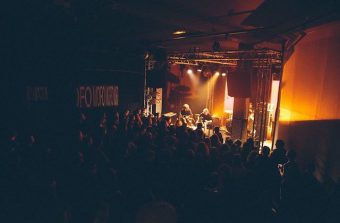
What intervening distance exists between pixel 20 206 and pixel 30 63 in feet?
17.1

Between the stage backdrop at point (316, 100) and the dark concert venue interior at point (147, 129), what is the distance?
0.03 m

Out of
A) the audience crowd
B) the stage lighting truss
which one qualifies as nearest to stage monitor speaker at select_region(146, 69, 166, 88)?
the stage lighting truss

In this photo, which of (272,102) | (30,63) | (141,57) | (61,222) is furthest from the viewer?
(272,102)

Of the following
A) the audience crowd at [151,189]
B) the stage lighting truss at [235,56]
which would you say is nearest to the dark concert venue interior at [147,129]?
the audience crowd at [151,189]

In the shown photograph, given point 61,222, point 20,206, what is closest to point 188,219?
A: point 61,222

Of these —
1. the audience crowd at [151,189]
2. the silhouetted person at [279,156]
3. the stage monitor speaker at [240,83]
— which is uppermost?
the stage monitor speaker at [240,83]

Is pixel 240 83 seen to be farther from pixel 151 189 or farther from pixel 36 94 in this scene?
pixel 36 94

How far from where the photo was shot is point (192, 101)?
62.5ft

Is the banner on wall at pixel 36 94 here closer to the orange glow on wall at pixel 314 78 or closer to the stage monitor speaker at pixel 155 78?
the stage monitor speaker at pixel 155 78

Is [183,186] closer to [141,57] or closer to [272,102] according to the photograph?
[141,57]

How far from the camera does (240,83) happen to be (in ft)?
31.7

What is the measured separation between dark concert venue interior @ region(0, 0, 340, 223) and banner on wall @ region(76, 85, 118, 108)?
4cm

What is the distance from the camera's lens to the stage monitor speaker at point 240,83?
954 centimetres

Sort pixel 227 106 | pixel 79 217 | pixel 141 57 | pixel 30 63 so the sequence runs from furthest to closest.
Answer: pixel 227 106 < pixel 141 57 < pixel 30 63 < pixel 79 217
